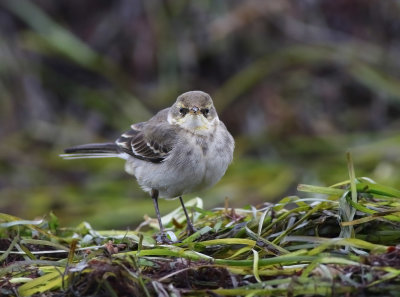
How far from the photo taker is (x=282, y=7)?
1220cm

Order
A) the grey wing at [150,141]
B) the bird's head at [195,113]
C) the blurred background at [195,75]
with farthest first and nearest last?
the blurred background at [195,75] < the grey wing at [150,141] < the bird's head at [195,113]

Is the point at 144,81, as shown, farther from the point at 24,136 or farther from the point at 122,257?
the point at 122,257

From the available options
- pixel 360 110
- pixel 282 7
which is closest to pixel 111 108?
pixel 282 7

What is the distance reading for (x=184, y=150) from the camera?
19.4 ft

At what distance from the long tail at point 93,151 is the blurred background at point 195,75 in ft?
10.7

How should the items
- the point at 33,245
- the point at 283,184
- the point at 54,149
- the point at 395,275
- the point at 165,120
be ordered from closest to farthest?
the point at 395,275
the point at 33,245
the point at 165,120
the point at 283,184
the point at 54,149

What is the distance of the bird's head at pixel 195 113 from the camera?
6.05 m

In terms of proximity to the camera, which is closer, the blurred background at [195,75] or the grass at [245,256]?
the grass at [245,256]

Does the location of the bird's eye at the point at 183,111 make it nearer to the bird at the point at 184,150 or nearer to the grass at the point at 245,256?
the bird at the point at 184,150

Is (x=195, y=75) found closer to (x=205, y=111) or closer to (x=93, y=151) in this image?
(x=93, y=151)

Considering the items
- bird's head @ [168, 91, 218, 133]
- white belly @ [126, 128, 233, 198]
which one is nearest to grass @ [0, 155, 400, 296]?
white belly @ [126, 128, 233, 198]

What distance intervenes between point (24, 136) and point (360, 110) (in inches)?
211

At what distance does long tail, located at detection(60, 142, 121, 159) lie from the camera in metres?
7.14

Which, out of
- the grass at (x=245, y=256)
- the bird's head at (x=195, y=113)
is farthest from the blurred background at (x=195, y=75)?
the grass at (x=245, y=256)
